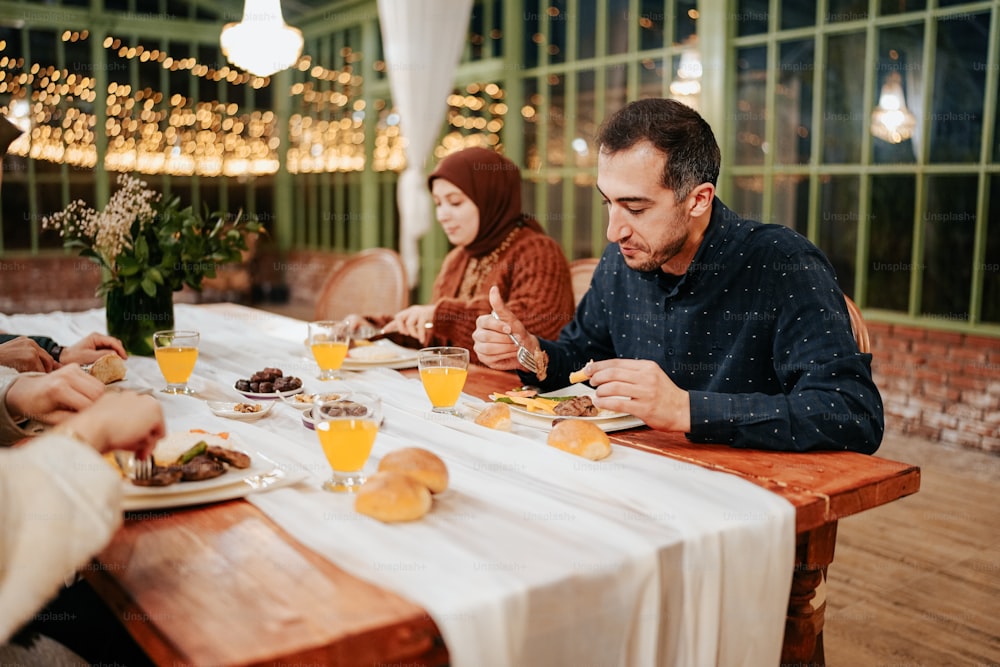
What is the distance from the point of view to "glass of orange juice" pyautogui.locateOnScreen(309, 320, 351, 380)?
1.78 m

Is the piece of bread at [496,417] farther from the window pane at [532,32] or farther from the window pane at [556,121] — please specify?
the window pane at [532,32]

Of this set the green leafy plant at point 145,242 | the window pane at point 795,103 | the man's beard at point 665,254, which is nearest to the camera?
the man's beard at point 665,254

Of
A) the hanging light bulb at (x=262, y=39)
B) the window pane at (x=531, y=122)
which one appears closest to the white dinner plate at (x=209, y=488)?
the hanging light bulb at (x=262, y=39)

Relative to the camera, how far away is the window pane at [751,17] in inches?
162

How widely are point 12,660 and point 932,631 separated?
79.2 inches

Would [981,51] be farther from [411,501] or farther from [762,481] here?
[411,501]

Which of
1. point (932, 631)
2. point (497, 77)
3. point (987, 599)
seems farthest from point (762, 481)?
point (497, 77)

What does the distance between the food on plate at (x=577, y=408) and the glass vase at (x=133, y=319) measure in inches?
45.6

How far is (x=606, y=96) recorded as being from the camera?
490 cm

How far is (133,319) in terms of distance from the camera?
2131 millimetres

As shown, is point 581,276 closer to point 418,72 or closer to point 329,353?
point 329,353

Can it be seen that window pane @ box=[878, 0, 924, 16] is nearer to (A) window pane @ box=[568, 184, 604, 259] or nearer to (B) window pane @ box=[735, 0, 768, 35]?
(B) window pane @ box=[735, 0, 768, 35]

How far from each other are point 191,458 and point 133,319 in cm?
115

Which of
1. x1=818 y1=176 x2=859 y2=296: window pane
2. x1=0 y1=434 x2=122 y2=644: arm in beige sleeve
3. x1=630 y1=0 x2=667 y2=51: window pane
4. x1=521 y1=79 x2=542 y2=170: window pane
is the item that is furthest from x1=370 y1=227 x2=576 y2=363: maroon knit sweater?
x1=521 y1=79 x2=542 y2=170: window pane
